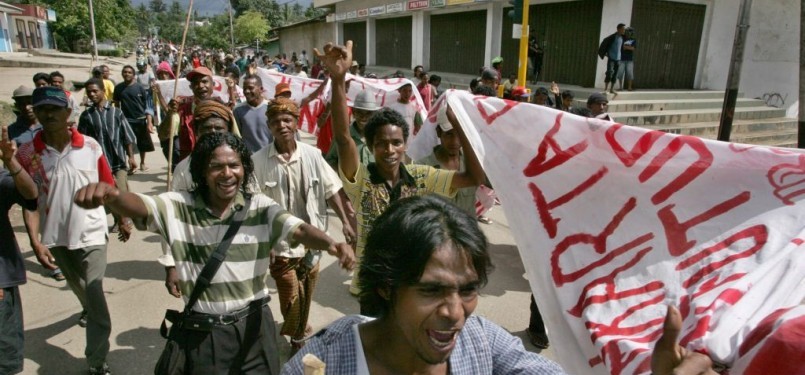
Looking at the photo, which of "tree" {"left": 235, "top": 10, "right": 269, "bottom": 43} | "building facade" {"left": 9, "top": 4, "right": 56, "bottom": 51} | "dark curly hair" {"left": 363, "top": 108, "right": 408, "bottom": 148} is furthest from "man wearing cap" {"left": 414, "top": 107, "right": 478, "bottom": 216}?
"building facade" {"left": 9, "top": 4, "right": 56, "bottom": 51}

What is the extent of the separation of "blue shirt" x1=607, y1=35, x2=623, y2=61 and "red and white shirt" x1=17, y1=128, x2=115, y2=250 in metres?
11.1

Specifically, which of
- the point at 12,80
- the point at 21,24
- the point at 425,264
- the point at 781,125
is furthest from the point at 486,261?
the point at 21,24

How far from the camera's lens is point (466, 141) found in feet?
9.30

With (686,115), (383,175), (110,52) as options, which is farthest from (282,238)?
(110,52)

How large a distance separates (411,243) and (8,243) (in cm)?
254

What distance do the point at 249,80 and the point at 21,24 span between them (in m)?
62.0

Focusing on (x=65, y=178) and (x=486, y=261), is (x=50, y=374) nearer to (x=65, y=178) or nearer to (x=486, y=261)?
(x=65, y=178)

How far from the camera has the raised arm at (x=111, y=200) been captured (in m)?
2.04

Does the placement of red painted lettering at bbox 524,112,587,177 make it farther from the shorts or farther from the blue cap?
the shorts

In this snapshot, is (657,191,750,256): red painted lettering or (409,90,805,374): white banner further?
(657,191,750,256): red painted lettering

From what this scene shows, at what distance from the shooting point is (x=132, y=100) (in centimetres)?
804

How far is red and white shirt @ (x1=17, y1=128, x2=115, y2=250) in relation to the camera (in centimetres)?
328

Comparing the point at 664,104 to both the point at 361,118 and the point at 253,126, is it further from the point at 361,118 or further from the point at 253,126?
the point at 253,126

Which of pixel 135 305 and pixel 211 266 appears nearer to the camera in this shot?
pixel 211 266
